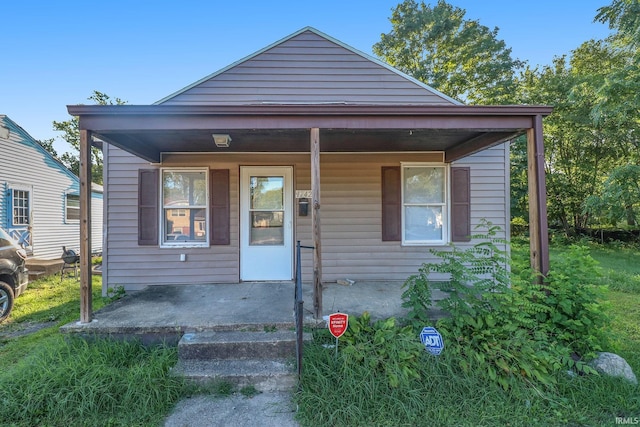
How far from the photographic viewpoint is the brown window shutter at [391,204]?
498cm

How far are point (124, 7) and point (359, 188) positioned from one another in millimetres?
7495

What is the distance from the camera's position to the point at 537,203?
316 cm

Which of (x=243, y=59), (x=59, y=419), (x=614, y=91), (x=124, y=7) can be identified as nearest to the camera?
(x=59, y=419)

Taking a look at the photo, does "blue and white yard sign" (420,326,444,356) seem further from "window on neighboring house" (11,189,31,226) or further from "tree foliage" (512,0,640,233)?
"tree foliage" (512,0,640,233)

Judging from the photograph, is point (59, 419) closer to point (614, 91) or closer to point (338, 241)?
A: point (338, 241)

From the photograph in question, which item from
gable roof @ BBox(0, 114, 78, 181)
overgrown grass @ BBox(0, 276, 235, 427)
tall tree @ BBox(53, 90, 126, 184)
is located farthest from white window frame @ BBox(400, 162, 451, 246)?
tall tree @ BBox(53, 90, 126, 184)

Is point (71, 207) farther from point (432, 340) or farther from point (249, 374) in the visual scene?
point (432, 340)

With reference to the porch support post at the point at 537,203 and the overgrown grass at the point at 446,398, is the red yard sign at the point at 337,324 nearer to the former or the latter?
the overgrown grass at the point at 446,398

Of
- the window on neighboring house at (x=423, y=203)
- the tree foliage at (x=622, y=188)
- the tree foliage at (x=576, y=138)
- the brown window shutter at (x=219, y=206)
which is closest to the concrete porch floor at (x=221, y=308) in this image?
the brown window shutter at (x=219, y=206)

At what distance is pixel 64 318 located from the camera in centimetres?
437

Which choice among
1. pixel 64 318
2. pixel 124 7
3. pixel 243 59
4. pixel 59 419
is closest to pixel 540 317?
pixel 59 419

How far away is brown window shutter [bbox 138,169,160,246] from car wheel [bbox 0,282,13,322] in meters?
1.88

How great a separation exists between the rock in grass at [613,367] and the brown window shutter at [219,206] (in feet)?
15.3

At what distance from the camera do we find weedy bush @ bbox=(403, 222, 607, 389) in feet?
8.10
